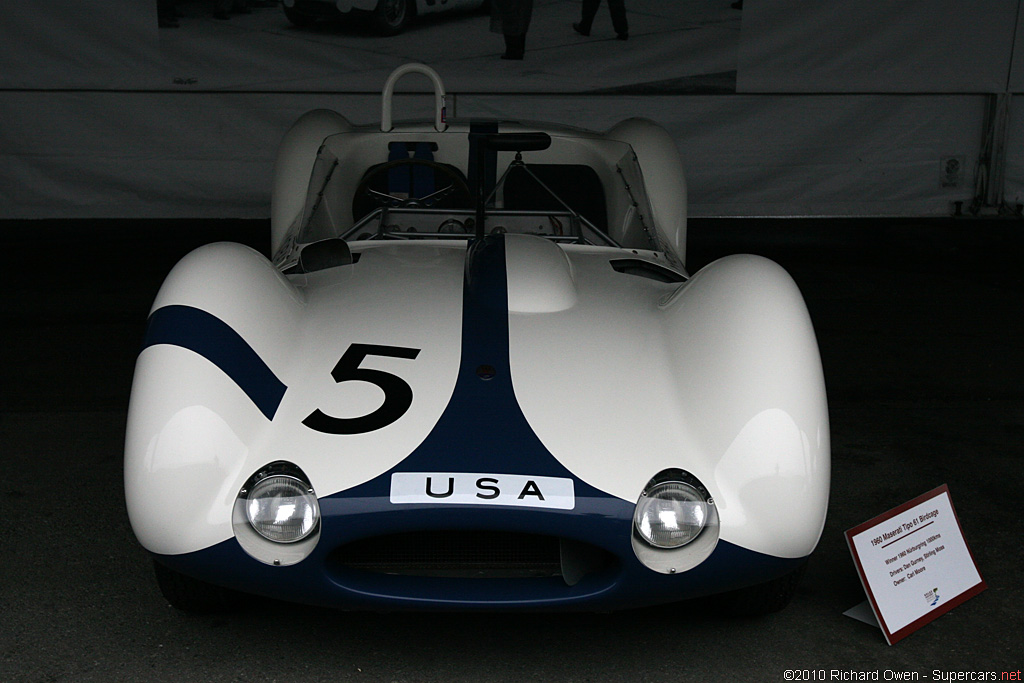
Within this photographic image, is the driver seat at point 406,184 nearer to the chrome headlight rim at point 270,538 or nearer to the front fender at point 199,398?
the front fender at point 199,398

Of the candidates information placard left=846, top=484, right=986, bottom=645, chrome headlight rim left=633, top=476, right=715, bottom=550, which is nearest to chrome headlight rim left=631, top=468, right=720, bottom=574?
chrome headlight rim left=633, top=476, right=715, bottom=550

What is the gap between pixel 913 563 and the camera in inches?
96.1

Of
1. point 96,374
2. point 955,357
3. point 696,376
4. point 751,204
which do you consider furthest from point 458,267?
point 751,204

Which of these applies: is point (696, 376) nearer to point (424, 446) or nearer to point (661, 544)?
point (661, 544)

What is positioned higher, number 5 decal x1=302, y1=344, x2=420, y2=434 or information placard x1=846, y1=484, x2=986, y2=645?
number 5 decal x1=302, y1=344, x2=420, y2=434

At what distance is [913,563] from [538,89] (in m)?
6.68

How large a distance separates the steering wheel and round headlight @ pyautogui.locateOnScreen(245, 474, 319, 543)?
1.78 metres

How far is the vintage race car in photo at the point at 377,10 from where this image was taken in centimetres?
833

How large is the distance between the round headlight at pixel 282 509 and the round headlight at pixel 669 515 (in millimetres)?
632

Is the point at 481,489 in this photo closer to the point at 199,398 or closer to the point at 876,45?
the point at 199,398

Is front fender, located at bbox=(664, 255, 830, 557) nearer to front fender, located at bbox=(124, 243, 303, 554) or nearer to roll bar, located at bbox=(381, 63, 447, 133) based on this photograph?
front fender, located at bbox=(124, 243, 303, 554)

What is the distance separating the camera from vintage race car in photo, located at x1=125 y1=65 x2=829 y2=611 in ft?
6.61

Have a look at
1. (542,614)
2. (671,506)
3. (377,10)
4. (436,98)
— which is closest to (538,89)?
(377,10)

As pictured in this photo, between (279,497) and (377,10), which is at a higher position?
(377,10)
